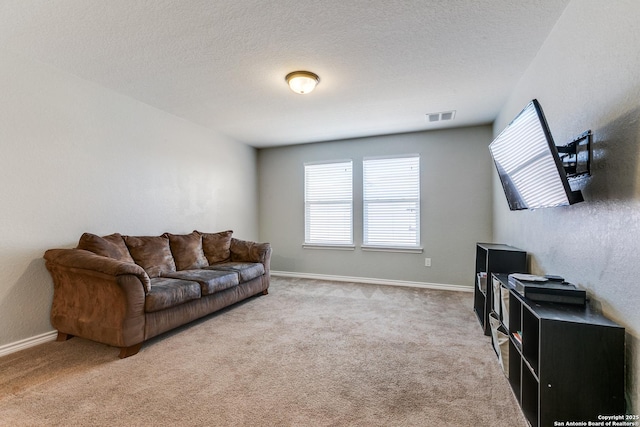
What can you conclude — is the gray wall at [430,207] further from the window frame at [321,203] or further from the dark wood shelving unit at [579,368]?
the dark wood shelving unit at [579,368]

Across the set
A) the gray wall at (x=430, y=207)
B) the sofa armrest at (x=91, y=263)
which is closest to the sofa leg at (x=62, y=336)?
the sofa armrest at (x=91, y=263)

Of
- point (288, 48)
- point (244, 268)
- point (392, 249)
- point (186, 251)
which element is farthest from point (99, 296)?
point (392, 249)

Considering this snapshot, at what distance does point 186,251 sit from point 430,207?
3460mm

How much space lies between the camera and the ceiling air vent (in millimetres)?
3723

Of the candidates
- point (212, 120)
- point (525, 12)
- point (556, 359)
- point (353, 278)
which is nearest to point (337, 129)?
point (212, 120)

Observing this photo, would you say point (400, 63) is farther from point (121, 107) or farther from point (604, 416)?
point (121, 107)

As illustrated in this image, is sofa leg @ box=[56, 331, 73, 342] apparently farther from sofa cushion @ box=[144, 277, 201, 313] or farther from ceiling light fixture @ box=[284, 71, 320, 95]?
ceiling light fixture @ box=[284, 71, 320, 95]

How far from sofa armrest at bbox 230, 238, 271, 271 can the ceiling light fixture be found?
2.14m

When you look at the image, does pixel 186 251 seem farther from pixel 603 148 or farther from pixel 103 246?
pixel 603 148

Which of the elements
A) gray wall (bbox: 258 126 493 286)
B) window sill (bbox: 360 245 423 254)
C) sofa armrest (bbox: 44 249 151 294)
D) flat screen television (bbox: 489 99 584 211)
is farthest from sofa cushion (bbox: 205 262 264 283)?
flat screen television (bbox: 489 99 584 211)

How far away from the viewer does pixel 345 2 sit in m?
1.82

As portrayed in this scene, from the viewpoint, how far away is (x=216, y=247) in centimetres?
398

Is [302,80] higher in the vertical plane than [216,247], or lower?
higher

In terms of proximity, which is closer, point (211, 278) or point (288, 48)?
point (288, 48)
